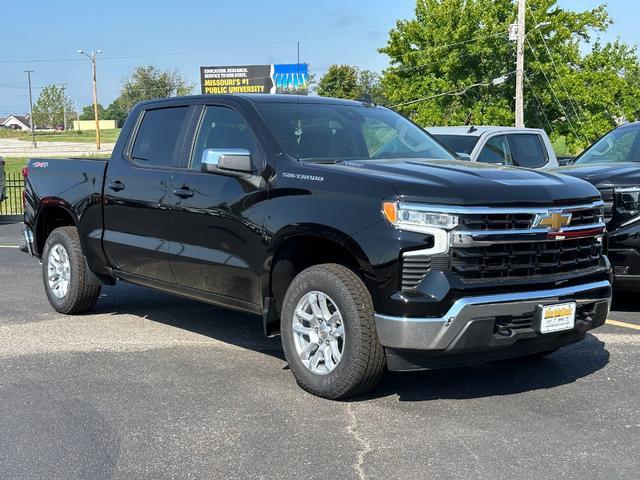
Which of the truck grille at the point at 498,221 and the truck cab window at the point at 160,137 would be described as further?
the truck cab window at the point at 160,137

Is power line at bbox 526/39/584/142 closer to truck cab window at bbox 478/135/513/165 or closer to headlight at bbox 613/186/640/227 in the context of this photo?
truck cab window at bbox 478/135/513/165

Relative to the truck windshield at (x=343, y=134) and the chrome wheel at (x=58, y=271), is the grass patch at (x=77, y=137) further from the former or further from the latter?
the truck windshield at (x=343, y=134)

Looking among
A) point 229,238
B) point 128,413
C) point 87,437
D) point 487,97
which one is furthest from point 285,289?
point 487,97

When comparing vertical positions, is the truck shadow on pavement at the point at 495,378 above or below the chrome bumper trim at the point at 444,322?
below

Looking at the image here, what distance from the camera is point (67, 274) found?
7.41 metres

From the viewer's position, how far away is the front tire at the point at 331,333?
180 inches

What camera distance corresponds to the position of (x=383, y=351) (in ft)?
15.2

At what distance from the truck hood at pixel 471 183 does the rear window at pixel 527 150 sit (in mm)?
5823

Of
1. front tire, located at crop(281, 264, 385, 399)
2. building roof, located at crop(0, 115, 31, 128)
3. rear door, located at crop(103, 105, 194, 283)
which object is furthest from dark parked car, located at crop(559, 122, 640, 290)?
building roof, located at crop(0, 115, 31, 128)

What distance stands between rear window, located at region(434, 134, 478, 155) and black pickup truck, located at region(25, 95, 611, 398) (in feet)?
13.7

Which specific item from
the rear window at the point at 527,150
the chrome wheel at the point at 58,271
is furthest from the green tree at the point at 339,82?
the chrome wheel at the point at 58,271

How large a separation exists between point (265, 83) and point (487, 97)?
1596 cm

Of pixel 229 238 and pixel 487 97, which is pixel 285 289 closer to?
pixel 229 238

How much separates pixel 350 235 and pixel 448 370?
1.59 m
